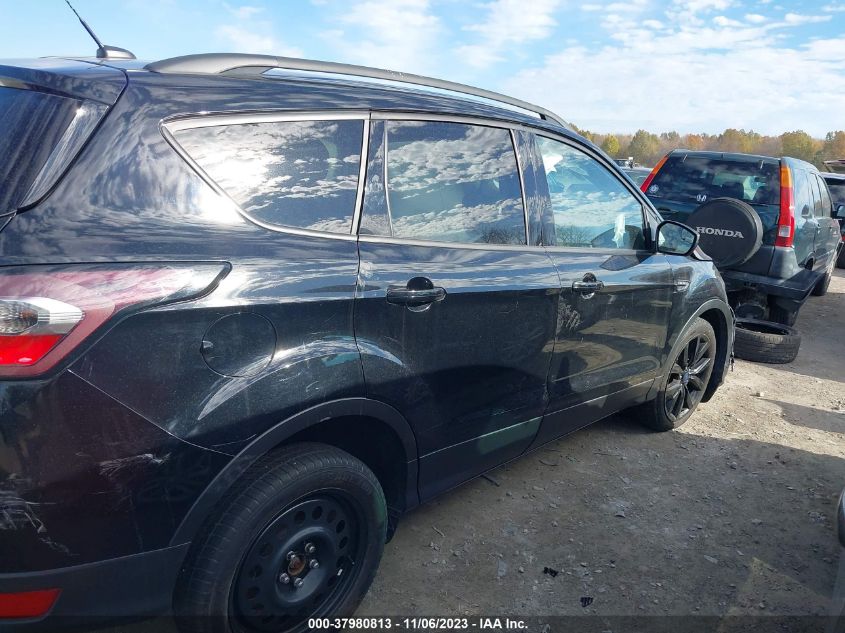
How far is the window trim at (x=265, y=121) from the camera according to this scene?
5.93 feet

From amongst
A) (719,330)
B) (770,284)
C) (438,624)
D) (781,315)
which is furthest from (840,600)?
(781,315)

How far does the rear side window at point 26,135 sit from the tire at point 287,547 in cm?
98

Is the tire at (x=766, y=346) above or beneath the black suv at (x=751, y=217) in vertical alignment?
beneath

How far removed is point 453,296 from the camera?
7.80 feet

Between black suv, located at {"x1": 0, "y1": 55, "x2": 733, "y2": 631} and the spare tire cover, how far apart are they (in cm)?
322

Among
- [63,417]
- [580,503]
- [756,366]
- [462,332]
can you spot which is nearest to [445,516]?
[580,503]

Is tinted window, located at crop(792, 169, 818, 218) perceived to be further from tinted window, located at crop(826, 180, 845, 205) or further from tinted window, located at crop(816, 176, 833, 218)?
tinted window, located at crop(826, 180, 845, 205)

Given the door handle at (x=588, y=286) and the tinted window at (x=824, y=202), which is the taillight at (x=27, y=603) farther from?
the tinted window at (x=824, y=202)

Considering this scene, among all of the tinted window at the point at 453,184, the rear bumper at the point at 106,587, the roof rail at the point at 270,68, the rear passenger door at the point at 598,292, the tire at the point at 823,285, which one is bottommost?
the tire at the point at 823,285

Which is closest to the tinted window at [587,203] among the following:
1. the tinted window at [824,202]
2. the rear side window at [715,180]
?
the rear side window at [715,180]

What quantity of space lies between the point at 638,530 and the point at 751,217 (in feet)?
11.3

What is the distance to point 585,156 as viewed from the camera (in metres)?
3.36

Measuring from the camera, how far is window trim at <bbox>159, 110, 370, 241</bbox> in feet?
5.93

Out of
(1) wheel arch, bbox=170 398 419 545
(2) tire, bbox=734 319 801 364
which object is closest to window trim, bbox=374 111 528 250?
(1) wheel arch, bbox=170 398 419 545
